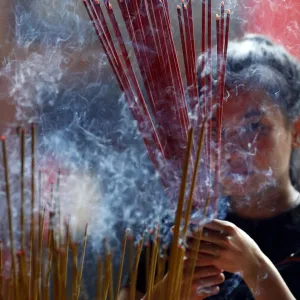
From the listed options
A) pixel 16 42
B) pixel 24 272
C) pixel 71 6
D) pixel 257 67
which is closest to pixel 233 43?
pixel 257 67

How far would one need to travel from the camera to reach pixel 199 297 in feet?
3.16

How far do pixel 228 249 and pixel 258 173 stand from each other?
0.15 metres

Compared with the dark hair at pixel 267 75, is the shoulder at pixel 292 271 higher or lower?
lower

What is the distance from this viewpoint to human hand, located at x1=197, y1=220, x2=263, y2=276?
95cm

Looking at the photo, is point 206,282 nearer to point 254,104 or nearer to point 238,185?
point 238,185

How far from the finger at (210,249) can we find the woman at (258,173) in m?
0.02

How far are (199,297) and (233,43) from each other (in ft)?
1.59

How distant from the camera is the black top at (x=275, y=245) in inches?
38.3

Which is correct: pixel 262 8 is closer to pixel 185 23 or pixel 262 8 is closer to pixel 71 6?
pixel 185 23

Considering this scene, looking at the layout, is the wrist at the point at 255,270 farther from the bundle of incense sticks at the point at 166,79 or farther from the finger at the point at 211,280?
the bundle of incense sticks at the point at 166,79

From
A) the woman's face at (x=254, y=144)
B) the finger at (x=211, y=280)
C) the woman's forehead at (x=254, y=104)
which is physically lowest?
the finger at (x=211, y=280)

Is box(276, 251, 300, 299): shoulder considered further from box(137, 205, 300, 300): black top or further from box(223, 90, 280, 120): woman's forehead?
box(223, 90, 280, 120): woman's forehead

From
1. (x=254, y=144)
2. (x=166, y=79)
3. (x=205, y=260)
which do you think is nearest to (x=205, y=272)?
(x=205, y=260)

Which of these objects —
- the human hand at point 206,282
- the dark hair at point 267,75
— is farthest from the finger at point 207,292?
the dark hair at point 267,75
